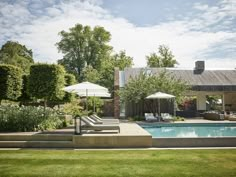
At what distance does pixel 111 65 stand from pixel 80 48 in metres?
6.43

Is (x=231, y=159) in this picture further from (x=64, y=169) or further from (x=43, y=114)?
(x=43, y=114)

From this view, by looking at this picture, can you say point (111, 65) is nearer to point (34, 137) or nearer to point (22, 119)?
point (22, 119)

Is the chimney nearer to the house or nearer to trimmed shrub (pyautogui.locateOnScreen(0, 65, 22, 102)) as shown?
the house

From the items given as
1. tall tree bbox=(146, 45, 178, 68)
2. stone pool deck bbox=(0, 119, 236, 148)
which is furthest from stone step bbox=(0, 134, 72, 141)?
tall tree bbox=(146, 45, 178, 68)

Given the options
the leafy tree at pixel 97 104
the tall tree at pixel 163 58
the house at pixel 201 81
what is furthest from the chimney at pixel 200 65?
the tall tree at pixel 163 58

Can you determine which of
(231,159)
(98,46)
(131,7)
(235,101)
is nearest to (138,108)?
(235,101)

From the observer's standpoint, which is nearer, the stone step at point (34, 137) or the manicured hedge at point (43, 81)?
the stone step at point (34, 137)

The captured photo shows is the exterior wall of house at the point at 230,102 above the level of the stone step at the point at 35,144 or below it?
above

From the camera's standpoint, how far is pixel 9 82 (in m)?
18.0

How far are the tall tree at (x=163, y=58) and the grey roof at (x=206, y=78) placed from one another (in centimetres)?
1731

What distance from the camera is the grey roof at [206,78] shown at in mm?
31969

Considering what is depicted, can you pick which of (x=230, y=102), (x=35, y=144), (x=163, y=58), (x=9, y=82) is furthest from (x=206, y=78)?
(x=35, y=144)

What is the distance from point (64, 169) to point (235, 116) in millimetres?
21256

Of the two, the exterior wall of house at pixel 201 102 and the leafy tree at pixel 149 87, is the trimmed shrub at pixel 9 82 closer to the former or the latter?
the leafy tree at pixel 149 87
